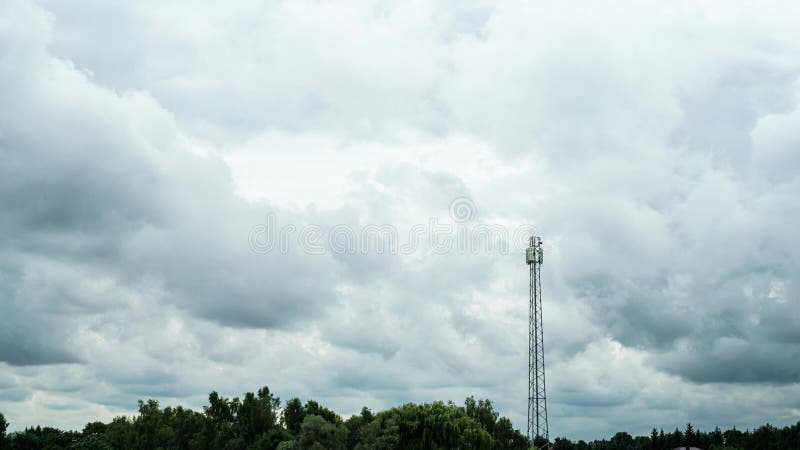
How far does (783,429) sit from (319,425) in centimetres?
11006

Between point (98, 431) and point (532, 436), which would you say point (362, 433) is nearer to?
point (532, 436)

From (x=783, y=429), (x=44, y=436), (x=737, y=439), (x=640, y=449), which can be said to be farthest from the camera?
(x=640, y=449)

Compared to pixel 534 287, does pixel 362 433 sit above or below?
below

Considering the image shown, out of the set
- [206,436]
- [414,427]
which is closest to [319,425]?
[414,427]

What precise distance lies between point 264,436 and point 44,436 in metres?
109

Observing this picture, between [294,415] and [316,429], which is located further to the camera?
[294,415]

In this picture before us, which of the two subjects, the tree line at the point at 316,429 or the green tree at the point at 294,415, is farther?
the green tree at the point at 294,415

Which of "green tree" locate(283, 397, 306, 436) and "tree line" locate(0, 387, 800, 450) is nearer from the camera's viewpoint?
"tree line" locate(0, 387, 800, 450)

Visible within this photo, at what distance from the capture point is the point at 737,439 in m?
179

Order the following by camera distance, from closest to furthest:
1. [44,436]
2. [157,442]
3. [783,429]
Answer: [157,442] < [783,429] < [44,436]

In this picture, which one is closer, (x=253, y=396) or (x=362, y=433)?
(x=362, y=433)

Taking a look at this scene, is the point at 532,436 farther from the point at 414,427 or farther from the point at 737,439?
the point at 737,439

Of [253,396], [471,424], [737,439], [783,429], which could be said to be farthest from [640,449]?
[253,396]

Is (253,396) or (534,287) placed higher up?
(534,287)
